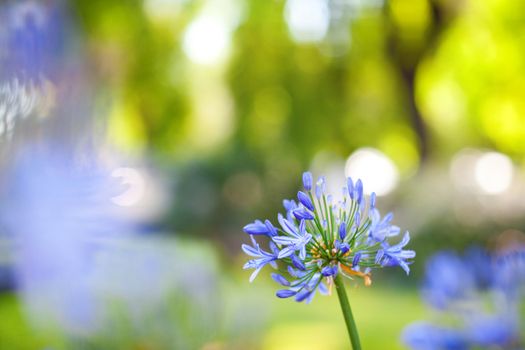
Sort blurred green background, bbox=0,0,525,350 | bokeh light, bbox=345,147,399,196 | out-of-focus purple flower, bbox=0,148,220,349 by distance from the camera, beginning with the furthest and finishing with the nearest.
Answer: bokeh light, bbox=345,147,399,196 < blurred green background, bbox=0,0,525,350 < out-of-focus purple flower, bbox=0,148,220,349

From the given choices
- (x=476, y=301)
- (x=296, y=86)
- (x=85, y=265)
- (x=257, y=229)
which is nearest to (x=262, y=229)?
(x=257, y=229)

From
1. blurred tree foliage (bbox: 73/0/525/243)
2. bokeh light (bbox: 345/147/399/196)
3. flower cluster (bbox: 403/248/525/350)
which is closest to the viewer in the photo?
flower cluster (bbox: 403/248/525/350)

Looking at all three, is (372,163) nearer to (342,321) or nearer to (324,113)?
(324,113)

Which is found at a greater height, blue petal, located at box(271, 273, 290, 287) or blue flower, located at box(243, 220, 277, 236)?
blue flower, located at box(243, 220, 277, 236)

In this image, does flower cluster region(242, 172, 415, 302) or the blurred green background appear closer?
flower cluster region(242, 172, 415, 302)

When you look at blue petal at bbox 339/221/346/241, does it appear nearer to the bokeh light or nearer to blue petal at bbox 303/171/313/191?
blue petal at bbox 303/171/313/191

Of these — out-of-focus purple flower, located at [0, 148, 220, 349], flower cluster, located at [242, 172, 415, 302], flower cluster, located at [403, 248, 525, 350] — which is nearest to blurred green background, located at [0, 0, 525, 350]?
out-of-focus purple flower, located at [0, 148, 220, 349]

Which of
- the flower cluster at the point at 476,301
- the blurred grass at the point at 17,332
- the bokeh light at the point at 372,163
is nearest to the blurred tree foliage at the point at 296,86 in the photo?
the bokeh light at the point at 372,163
